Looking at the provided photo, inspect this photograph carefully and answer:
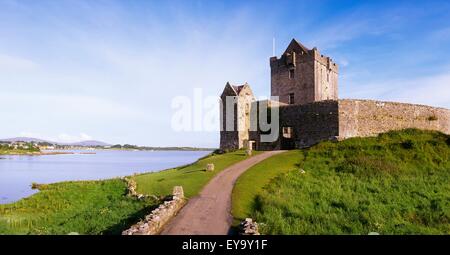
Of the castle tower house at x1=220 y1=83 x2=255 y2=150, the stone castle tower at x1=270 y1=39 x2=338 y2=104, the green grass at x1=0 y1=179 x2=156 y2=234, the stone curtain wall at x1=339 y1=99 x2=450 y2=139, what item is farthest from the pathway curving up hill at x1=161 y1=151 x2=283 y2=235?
the stone castle tower at x1=270 y1=39 x2=338 y2=104

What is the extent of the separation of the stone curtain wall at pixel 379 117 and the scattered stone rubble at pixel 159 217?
2276 cm

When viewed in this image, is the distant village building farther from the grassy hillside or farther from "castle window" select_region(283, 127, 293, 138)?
the grassy hillside

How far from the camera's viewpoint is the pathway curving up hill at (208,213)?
15980mm

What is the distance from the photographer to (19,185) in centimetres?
4831

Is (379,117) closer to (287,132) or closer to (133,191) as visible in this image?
(287,132)

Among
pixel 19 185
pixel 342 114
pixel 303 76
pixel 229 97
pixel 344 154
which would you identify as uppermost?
pixel 303 76

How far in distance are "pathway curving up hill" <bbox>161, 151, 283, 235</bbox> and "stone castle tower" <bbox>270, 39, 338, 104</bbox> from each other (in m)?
22.7

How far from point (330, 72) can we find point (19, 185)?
152ft

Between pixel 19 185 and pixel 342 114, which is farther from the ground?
pixel 342 114

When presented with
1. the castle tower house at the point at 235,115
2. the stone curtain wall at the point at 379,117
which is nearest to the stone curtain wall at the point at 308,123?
the stone curtain wall at the point at 379,117

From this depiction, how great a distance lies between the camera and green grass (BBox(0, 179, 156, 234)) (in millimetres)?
19594
